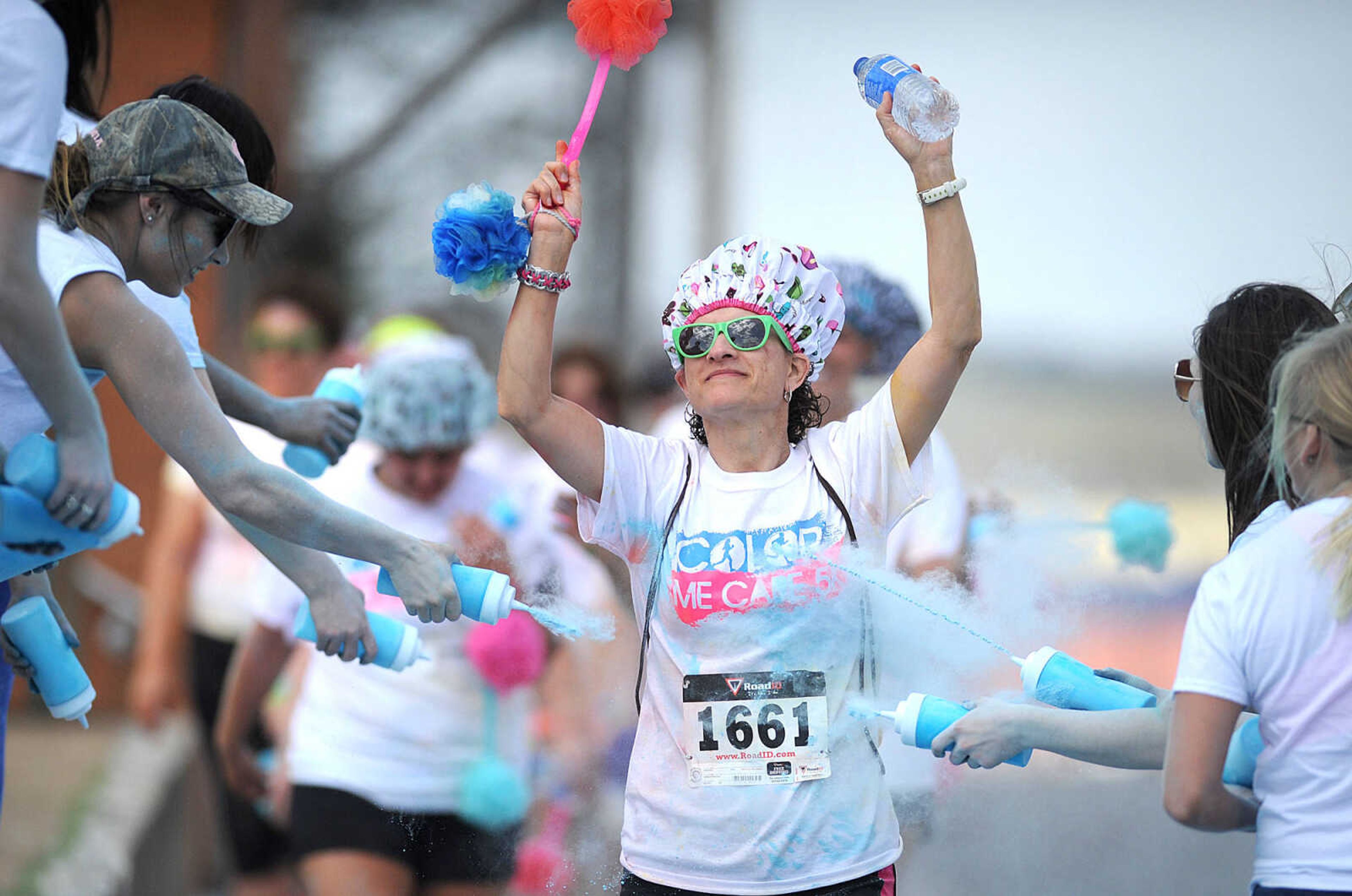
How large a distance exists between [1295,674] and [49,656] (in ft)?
6.64

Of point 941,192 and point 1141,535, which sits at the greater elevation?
point 941,192

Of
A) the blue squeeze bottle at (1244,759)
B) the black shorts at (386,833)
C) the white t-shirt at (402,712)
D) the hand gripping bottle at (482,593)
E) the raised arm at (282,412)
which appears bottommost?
the black shorts at (386,833)

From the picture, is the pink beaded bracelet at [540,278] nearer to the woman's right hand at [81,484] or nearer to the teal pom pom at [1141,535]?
the woman's right hand at [81,484]

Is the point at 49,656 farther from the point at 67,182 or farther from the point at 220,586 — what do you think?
the point at 220,586

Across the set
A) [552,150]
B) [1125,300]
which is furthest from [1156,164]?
[552,150]

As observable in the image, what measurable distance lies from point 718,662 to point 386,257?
5655mm

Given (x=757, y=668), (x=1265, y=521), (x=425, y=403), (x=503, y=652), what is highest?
(x=1265, y=521)

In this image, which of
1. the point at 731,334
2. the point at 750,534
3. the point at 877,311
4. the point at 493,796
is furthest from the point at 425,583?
the point at 877,311

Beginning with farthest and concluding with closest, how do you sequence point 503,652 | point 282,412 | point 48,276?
1. point 503,652
2. point 282,412
3. point 48,276

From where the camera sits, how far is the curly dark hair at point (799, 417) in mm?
2645

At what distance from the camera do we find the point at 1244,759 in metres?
2.07

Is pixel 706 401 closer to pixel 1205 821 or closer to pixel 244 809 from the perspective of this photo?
pixel 1205 821

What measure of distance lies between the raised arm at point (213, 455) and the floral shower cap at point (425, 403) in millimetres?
1332

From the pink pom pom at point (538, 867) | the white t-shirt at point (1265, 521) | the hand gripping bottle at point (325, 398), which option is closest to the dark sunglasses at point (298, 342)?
the hand gripping bottle at point (325, 398)
